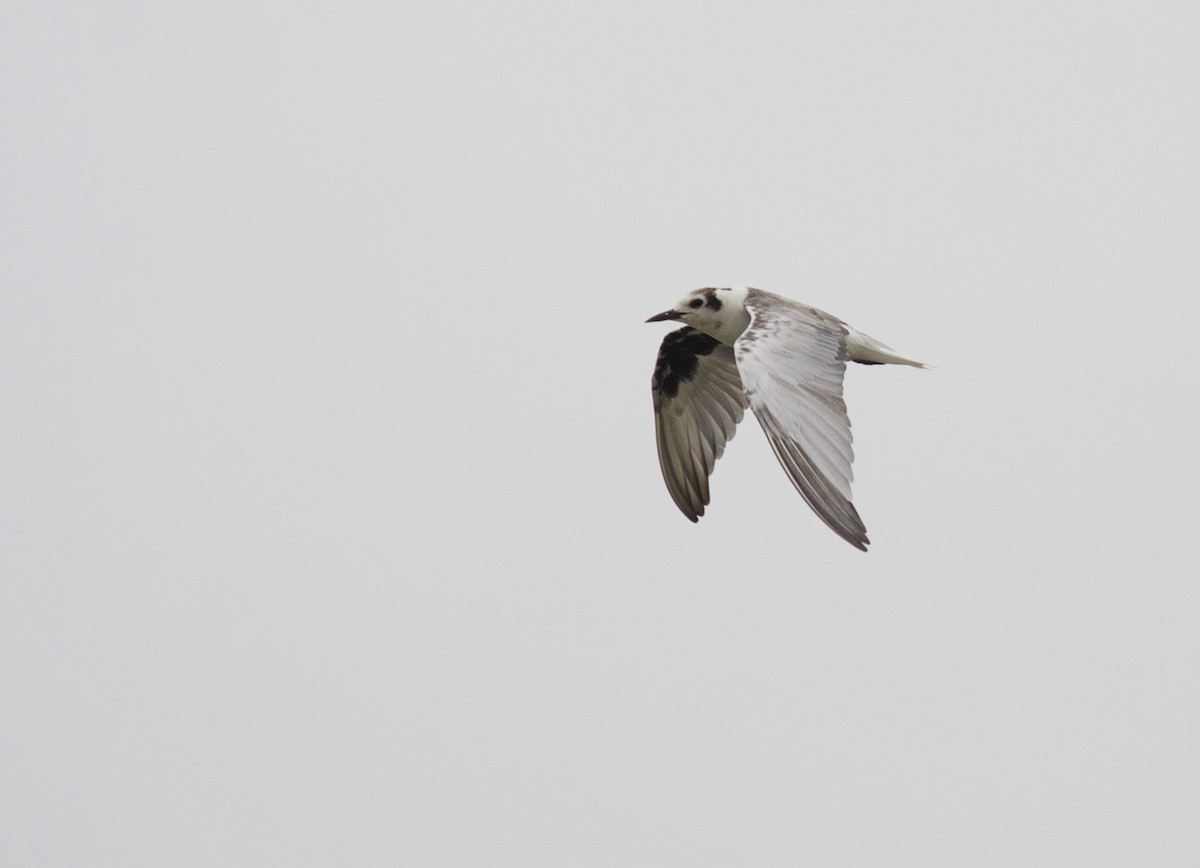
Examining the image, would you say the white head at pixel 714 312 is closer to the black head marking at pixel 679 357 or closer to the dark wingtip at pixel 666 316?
the dark wingtip at pixel 666 316

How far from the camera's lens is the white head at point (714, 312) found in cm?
758

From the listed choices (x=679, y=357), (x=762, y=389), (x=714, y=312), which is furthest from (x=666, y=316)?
(x=762, y=389)

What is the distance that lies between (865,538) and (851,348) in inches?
84.4

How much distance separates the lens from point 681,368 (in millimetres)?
8336

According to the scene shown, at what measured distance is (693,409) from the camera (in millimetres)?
8297

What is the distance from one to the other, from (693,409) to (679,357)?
0.27 metres

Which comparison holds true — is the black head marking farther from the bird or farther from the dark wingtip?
the dark wingtip

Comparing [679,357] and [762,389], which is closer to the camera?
[762,389]

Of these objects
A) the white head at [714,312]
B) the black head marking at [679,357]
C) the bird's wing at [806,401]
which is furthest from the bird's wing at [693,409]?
the bird's wing at [806,401]

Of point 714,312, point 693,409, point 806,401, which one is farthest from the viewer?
point 693,409

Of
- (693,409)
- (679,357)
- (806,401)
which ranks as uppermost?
(679,357)

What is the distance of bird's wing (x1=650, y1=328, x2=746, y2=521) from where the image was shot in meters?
8.21

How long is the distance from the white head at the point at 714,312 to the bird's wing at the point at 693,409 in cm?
48

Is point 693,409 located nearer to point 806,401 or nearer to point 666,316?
point 666,316
